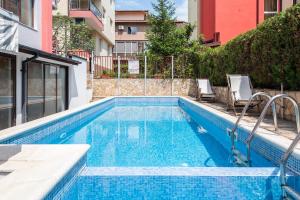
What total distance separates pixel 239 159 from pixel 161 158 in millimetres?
1237

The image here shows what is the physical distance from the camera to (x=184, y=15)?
146ft

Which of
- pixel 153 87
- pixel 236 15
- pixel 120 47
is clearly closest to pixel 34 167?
pixel 153 87

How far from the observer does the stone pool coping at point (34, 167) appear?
2516mm

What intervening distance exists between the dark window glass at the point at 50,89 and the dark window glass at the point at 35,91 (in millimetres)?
352

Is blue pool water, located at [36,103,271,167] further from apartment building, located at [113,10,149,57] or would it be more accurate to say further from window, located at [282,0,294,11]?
apartment building, located at [113,10,149,57]

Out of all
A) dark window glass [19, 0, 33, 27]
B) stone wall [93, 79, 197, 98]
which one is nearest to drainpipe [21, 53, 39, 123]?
dark window glass [19, 0, 33, 27]

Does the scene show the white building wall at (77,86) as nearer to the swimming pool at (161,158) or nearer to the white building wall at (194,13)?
the swimming pool at (161,158)

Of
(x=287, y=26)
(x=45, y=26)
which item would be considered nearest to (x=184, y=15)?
(x=45, y=26)

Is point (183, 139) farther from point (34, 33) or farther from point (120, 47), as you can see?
point (120, 47)

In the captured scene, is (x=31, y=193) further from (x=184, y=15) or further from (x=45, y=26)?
(x=184, y=15)

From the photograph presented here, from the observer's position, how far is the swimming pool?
3586 mm

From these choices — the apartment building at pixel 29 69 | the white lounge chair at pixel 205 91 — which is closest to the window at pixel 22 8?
the apartment building at pixel 29 69

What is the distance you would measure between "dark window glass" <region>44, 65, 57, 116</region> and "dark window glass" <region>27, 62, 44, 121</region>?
352 millimetres

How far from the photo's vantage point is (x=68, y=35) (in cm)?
2161
